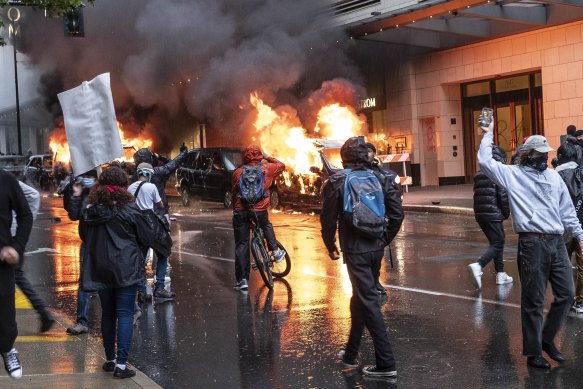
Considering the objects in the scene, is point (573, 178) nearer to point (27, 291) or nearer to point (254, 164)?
point (254, 164)

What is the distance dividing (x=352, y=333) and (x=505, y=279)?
4106mm

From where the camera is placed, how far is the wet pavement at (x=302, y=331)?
6285 mm

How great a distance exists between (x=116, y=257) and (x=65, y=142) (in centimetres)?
3315

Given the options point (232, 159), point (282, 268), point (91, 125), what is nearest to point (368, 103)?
point (232, 159)

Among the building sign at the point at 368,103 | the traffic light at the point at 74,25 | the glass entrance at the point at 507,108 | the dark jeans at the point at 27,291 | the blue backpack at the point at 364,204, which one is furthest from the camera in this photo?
the building sign at the point at 368,103

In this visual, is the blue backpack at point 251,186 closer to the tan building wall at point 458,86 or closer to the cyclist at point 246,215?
the cyclist at point 246,215

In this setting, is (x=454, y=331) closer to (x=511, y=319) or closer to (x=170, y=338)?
(x=511, y=319)

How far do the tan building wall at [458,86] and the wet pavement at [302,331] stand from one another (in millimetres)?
11070

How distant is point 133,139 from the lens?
34.0 metres

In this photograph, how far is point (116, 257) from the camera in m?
6.35

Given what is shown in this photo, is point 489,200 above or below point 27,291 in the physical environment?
above

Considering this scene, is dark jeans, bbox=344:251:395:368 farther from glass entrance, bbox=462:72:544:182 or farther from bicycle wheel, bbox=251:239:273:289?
glass entrance, bbox=462:72:544:182

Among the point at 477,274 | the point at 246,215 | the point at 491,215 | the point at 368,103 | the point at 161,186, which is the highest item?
the point at 368,103

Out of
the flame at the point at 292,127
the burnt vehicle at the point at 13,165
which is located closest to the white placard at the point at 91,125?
the burnt vehicle at the point at 13,165
